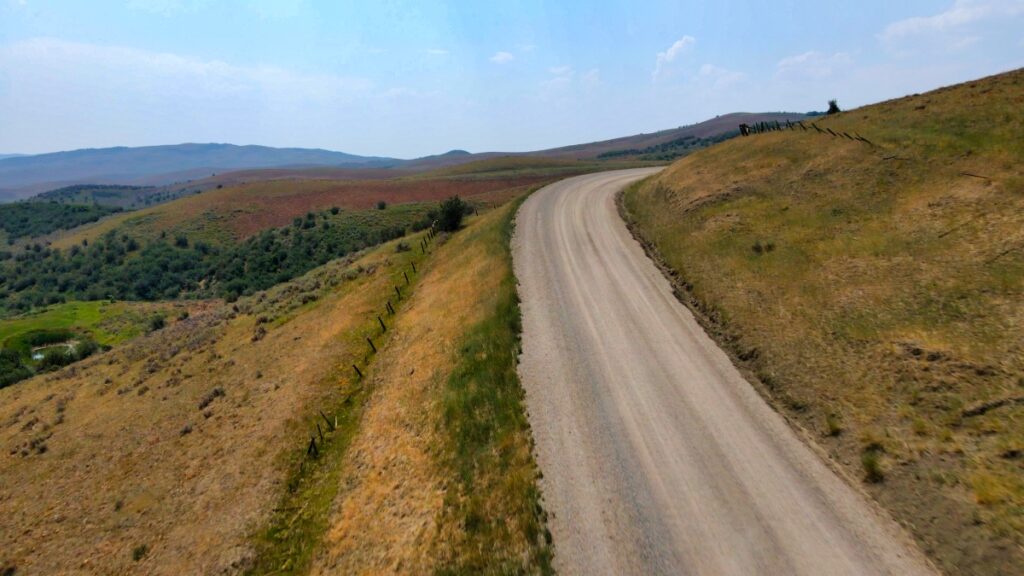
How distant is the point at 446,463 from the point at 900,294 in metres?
18.2

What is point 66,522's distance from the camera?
18438 mm

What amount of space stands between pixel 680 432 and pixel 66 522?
→ 949 inches

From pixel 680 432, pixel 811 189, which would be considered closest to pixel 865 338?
pixel 680 432

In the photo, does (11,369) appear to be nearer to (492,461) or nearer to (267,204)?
(492,461)

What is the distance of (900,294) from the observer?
57.8 ft

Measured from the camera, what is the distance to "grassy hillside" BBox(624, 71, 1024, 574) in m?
11.2

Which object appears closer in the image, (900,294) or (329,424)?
(900,294)

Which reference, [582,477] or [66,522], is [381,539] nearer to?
[582,477]

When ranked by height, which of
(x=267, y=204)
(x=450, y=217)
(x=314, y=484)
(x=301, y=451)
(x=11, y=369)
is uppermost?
(x=267, y=204)

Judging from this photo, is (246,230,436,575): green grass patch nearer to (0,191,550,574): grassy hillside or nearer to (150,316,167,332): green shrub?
(0,191,550,574): grassy hillside

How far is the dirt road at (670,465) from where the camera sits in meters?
10.7

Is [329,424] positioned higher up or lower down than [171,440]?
higher up

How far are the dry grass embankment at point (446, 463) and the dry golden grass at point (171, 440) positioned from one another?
361cm

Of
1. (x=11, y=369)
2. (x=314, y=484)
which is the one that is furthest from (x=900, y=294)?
(x=11, y=369)
